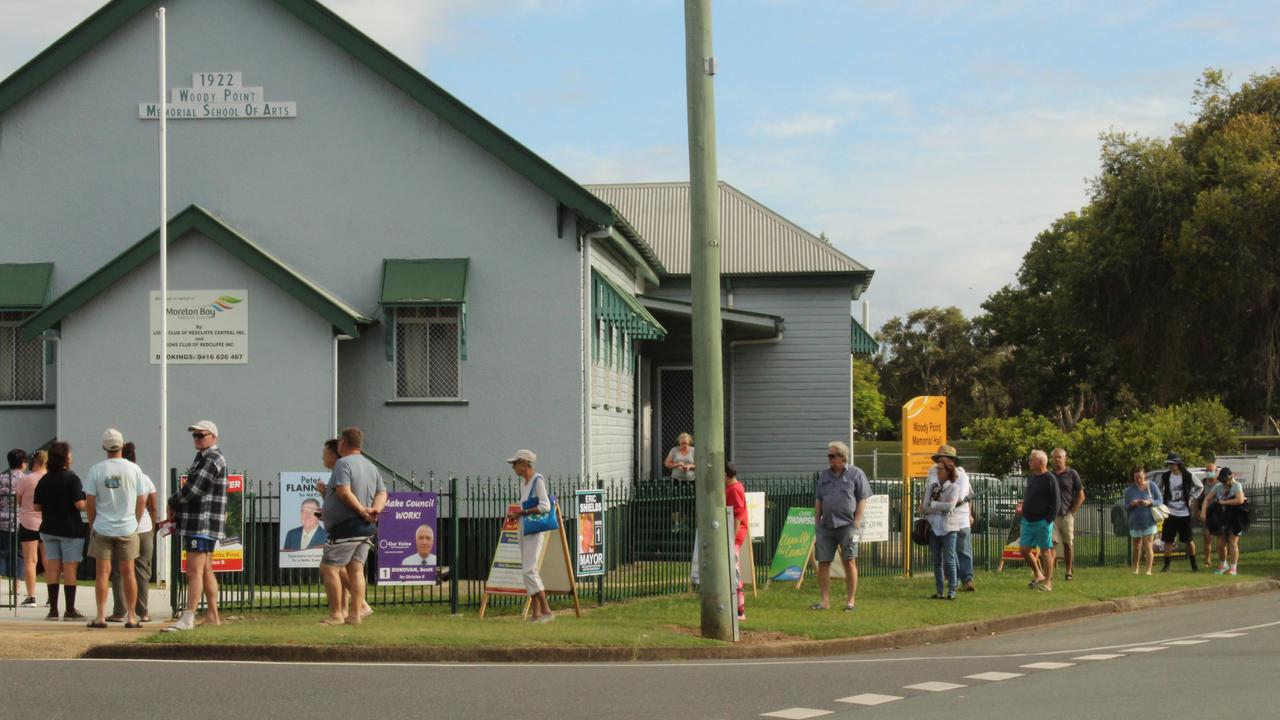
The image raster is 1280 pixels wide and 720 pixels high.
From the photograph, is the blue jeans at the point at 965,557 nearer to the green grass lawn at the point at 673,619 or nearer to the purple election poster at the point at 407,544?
the green grass lawn at the point at 673,619

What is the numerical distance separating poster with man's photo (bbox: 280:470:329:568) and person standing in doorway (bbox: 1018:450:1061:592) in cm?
909

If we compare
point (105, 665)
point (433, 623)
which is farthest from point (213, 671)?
point (433, 623)

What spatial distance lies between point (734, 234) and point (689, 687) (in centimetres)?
2057

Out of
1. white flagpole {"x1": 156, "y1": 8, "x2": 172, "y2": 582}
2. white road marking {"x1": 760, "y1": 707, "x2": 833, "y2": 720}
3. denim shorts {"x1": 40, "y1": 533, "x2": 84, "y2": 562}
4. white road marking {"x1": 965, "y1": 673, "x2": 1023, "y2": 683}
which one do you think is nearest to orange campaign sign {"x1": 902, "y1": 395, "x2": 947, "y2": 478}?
white road marking {"x1": 965, "y1": 673, "x2": 1023, "y2": 683}

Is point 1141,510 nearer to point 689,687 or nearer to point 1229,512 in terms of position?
point 1229,512

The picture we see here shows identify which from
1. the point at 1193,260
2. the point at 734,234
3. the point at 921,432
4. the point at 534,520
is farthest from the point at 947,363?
the point at 534,520

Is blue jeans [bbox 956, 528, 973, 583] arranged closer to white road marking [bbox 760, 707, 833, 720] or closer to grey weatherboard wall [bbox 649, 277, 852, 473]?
white road marking [bbox 760, 707, 833, 720]

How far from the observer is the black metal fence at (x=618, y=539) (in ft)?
51.8

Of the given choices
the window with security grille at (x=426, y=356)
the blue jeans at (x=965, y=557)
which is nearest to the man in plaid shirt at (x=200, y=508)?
the window with security grille at (x=426, y=356)

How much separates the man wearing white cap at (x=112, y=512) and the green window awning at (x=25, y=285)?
754cm

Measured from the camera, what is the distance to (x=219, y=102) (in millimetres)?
20500

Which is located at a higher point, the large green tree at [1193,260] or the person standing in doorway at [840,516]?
the large green tree at [1193,260]

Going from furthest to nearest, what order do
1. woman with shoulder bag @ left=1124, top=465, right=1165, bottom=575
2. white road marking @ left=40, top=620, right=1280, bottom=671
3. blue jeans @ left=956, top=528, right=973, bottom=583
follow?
woman with shoulder bag @ left=1124, top=465, right=1165, bottom=575 → blue jeans @ left=956, top=528, right=973, bottom=583 → white road marking @ left=40, top=620, right=1280, bottom=671

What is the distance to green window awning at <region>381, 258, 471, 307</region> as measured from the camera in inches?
777
